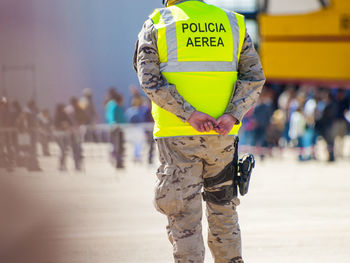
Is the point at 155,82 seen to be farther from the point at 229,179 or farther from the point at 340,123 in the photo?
the point at 340,123

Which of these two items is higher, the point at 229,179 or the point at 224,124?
the point at 224,124

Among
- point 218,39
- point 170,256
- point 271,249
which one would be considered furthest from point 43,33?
point 271,249

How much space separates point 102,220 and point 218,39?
3582mm

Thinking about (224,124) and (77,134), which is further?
(77,134)

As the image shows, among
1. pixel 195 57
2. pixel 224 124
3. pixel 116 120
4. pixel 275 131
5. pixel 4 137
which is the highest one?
pixel 195 57

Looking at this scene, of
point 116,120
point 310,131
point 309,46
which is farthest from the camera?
point 310,131

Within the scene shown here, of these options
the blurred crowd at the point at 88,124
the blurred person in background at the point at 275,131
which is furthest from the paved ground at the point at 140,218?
the blurred person in background at the point at 275,131

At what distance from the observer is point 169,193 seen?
143 inches

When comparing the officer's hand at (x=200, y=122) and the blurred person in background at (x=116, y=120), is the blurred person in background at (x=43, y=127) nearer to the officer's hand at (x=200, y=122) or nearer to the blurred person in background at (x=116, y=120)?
the officer's hand at (x=200, y=122)

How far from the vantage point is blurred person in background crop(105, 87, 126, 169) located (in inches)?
538

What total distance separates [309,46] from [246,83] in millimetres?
12574

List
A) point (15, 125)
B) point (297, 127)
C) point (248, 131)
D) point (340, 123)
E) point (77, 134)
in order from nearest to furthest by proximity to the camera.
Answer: point (15, 125), point (77, 134), point (340, 123), point (297, 127), point (248, 131)

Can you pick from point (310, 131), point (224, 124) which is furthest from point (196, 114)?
point (310, 131)

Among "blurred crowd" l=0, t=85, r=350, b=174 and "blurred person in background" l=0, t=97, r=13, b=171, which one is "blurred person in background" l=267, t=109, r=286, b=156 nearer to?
"blurred crowd" l=0, t=85, r=350, b=174
